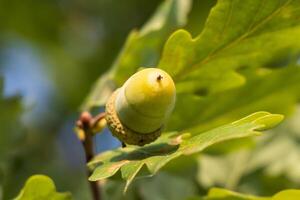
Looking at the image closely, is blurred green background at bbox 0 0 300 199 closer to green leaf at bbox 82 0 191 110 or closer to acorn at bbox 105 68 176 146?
green leaf at bbox 82 0 191 110

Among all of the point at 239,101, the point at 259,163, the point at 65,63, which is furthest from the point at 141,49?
the point at 65,63

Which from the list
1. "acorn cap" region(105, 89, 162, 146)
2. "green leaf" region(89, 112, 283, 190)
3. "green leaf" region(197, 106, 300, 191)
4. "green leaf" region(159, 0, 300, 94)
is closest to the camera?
"green leaf" region(89, 112, 283, 190)

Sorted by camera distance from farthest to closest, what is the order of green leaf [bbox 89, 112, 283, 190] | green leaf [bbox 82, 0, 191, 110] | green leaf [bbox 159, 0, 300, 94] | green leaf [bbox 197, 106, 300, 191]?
green leaf [bbox 197, 106, 300, 191] < green leaf [bbox 82, 0, 191, 110] < green leaf [bbox 159, 0, 300, 94] < green leaf [bbox 89, 112, 283, 190]

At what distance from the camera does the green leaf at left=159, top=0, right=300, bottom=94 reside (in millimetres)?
1398

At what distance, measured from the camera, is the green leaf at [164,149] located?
1.14 m

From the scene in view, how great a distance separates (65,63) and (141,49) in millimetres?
1588

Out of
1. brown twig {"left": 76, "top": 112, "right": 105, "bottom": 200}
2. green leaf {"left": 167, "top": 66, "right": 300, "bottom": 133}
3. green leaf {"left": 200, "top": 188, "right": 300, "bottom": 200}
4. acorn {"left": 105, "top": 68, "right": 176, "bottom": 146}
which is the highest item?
green leaf {"left": 167, "top": 66, "right": 300, "bottom": 133}

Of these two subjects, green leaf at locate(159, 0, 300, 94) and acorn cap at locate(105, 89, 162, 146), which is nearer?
acorn cap at locate(105, 89, 162, 146)

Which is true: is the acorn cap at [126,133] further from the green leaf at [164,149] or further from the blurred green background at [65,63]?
the blurred green background at [65,63]

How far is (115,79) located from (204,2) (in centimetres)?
119

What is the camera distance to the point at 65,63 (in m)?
3.24

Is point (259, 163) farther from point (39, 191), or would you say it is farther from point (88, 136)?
point (39, 191)

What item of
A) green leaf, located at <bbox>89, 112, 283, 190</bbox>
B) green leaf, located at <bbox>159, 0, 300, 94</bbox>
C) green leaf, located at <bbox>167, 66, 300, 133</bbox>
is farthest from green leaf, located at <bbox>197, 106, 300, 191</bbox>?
green leaf, located at <bbox>89, 112, 283, 190</bbox>

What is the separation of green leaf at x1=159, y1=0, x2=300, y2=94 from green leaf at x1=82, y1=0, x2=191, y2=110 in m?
0.16
